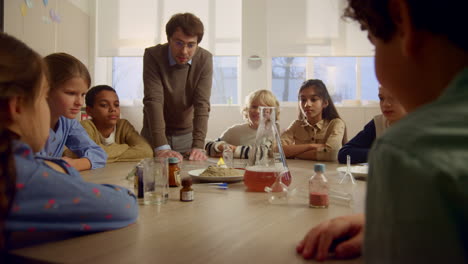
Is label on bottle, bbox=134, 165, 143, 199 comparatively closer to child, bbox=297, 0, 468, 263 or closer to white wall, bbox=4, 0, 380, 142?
child, bbox=297, 0, 468, 263

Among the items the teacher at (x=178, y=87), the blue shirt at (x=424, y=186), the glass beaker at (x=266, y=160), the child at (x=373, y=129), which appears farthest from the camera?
the teacher at (x=178, y=87)

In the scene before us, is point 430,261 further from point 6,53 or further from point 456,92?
point 6,53

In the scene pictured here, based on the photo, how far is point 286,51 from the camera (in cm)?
430

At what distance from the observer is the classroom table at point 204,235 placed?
0.58 metres

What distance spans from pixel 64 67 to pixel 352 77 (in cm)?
343

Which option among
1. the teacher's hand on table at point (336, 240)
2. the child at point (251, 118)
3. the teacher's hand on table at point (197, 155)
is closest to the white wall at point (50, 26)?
the teacher's hand on table at point (197, 155)

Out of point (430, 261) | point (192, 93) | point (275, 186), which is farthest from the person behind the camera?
point (192, 93)

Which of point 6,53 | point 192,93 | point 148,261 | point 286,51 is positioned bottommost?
point 148,261

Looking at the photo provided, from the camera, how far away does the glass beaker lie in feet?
3.65

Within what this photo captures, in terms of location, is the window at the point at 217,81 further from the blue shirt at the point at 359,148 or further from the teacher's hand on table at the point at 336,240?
the teacher's hand on table at the point at 336,240

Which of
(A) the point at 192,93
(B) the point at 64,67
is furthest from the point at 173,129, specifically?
(B) the point at 64,67

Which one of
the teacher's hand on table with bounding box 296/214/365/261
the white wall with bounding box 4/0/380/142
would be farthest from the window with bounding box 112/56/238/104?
the teacher's hand on table with bounding box 296/214/365/261

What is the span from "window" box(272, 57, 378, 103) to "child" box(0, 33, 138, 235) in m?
3.87

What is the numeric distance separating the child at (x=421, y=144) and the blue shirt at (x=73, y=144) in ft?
4.80
